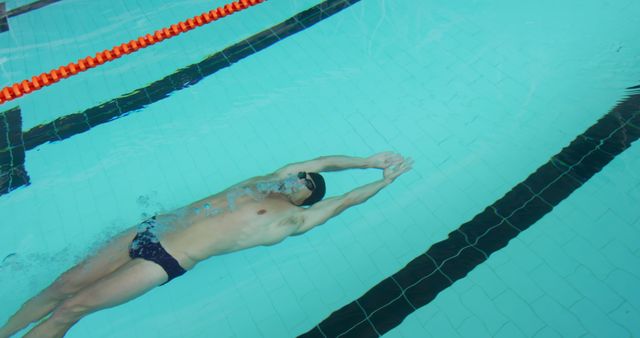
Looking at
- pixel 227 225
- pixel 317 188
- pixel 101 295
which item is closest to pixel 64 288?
pixel 101 295

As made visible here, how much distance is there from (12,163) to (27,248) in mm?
768

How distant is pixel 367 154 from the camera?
305 cm

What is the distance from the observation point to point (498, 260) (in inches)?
98.7

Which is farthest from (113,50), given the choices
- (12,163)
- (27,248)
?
(27,248)

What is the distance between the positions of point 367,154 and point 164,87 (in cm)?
164

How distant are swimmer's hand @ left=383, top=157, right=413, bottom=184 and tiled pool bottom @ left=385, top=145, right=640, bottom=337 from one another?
67cm

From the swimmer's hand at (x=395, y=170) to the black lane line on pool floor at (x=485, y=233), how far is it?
446 mm

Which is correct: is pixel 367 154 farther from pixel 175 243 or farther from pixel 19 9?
pixel 19 9

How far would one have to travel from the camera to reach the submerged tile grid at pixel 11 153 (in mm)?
3156

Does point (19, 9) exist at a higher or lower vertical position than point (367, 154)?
higher

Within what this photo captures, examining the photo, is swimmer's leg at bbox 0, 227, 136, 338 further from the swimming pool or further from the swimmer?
the swimming pool

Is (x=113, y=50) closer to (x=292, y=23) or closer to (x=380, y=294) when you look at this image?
(x=292, y=23)

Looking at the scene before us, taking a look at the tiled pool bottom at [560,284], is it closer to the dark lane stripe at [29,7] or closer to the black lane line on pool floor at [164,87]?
the black lane line on pool floor at [164,87]

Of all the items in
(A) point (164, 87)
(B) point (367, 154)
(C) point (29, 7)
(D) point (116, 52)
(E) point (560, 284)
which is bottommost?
(E) point (560, 284)
